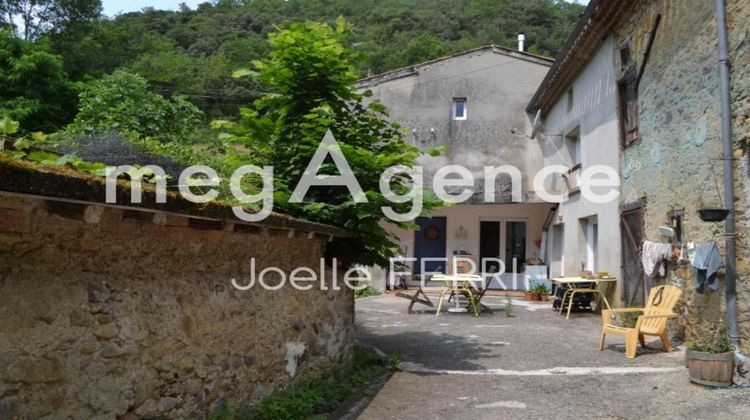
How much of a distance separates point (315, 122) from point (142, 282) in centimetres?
299

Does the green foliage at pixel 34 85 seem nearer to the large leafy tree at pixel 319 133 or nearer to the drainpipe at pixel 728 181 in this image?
the large leafy tree at pixel 319 133

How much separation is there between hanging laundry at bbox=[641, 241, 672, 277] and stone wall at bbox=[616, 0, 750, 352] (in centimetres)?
19

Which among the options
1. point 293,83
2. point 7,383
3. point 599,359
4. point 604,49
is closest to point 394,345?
point 599,359

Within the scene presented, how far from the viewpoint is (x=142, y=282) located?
2.95 metres

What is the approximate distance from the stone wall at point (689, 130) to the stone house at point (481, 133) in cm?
670

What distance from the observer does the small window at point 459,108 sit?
15.9 metres

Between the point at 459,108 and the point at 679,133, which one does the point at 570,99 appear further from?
the point at 679,133

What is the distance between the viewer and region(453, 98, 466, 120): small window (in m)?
15.9

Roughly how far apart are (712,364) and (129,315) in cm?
512

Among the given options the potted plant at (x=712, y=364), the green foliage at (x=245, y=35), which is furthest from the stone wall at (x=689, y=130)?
the green foliage at (x=245, y=35)

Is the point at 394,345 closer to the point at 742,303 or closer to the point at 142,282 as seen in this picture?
the point at 742,303

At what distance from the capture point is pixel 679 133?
23.7 feet

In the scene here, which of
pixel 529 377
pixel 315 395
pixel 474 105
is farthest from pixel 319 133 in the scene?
pixel 474 105

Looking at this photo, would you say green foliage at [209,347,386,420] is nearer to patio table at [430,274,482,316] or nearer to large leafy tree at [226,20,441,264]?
large leafy tree at [226,20,441,264]
